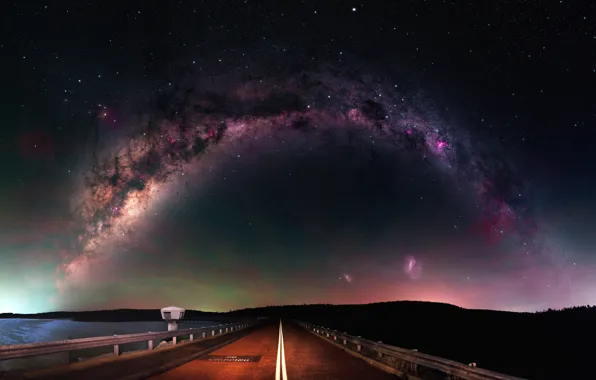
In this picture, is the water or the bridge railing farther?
the water

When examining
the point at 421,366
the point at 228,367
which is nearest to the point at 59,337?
the point at 228,367

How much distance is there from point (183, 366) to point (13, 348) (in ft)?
19.0

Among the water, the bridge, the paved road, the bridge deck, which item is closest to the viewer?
the bridge

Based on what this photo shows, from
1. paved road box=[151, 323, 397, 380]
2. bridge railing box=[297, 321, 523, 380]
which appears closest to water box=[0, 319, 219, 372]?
paved road box=[151, 323, 397, 380]

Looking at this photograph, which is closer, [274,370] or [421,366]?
[274,370]

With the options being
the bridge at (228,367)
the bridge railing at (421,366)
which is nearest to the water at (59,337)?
the bridge at (228,367)

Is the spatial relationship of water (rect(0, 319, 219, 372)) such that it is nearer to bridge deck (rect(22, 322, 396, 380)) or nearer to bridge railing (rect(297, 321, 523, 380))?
bridge deck (rect(22, 322, 396, 380))

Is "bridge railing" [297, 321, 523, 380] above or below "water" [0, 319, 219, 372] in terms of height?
above

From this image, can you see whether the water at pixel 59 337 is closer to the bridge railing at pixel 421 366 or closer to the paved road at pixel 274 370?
the paved road at pixel 274 370

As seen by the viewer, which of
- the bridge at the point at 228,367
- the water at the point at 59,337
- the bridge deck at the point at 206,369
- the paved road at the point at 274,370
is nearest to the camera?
the bridge at the point at 228,367

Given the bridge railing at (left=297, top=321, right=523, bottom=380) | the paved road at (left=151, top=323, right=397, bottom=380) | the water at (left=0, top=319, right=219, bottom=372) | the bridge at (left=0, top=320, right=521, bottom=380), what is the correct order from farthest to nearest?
the water at (left=0, top=319, right=219, bottom=372) < the paved road at (left=151, top=323, right=397, bottom=380) < the bridge at (left=0, top=320, right=521, bottom=380) < the bridge railing at (left=297, top=321, right=523, bottom=380)

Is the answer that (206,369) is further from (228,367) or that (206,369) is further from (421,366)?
(421,366)

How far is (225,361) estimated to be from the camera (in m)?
15.9

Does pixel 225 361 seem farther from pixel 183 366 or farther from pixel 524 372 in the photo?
pixel 524 372
